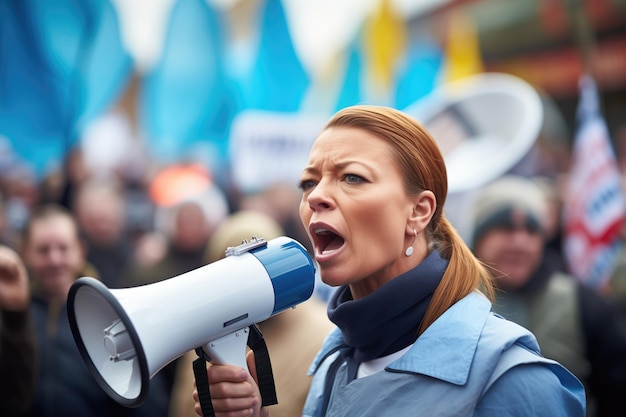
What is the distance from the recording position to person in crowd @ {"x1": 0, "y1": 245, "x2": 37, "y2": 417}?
3.17 m

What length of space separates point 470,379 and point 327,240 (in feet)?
1.62

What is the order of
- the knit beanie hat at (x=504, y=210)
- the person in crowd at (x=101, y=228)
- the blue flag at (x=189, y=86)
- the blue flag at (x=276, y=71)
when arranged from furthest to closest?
Answer: the blue flag at (x=276, y=71) < the blue flag at (x=189, y=86) < the person in crowd at (x=101, y=228) < the knit beanie hat at (x=504, y=210)

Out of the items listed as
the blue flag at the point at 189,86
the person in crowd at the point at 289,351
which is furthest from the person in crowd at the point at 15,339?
the blue flag at the point at 189,86

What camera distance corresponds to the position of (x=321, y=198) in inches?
67.8

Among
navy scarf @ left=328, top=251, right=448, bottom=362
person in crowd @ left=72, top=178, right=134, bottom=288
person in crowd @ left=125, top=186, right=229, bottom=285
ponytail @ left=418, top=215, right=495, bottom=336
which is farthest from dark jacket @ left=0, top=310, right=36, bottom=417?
person in crowd @ left=72, top=178, right=134, bottom=288

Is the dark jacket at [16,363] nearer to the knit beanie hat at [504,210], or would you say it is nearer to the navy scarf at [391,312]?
the navy scarf at [391,312]

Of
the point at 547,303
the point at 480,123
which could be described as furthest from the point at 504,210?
the point at 480,123

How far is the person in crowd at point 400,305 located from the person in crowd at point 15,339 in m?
1.77

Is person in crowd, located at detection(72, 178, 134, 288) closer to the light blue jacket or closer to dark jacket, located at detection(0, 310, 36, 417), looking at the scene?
dark jacket, located at detection(0, 310, 36, 417)

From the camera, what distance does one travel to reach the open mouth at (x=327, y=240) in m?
1.77

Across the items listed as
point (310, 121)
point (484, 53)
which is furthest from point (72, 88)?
point (484, 53)

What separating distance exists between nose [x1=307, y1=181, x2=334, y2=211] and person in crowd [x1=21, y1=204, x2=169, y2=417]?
2065mm

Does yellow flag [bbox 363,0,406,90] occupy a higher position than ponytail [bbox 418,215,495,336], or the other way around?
yellow flag [bbox 363,0,406,90]

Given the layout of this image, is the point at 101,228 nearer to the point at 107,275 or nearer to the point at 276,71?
the point at 107,275
